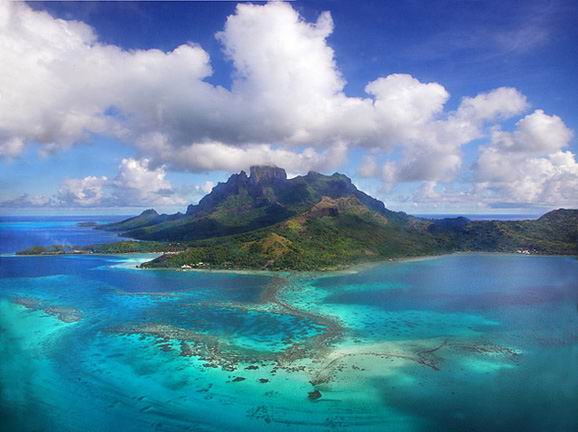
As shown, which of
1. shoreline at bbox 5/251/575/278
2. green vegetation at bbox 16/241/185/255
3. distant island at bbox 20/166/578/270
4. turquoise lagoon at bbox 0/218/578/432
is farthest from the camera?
green vegetation at bbox 16/241/185/255

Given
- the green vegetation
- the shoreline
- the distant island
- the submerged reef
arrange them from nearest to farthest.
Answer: the submerged reef
the shoreline
the distant island
the green vegetation

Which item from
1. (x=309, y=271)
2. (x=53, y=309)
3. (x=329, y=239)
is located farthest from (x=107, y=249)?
(x=53, y=309)

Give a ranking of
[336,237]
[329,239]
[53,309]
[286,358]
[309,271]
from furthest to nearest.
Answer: [336,237]
[329,239]
[309,271]
[53,309]
[286,358]

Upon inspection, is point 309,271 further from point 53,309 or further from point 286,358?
point 286,358

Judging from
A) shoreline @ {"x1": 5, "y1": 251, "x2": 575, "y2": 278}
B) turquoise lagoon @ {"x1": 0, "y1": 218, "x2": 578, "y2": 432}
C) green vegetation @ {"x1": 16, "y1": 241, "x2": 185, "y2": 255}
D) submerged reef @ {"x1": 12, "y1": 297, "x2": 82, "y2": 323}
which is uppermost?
green vegetation @ {"x1": 16, "y1": 241, "x2": 185, "y2": 255}

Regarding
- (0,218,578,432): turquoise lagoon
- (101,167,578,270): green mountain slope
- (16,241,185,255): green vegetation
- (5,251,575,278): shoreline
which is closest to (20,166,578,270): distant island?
(101,167,578,270): green mountain slope

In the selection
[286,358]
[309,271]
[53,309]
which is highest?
[309,271]

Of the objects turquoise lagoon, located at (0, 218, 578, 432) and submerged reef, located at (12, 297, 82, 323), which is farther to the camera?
submerged reef, located at (12, 297, 82, 323)

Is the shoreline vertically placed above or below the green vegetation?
below

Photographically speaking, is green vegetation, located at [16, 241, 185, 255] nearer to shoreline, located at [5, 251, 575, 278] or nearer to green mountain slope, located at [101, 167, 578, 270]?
shoreline, located at [5, 251, 575, 278]

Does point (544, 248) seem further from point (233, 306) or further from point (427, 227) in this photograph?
point (233, 306)
